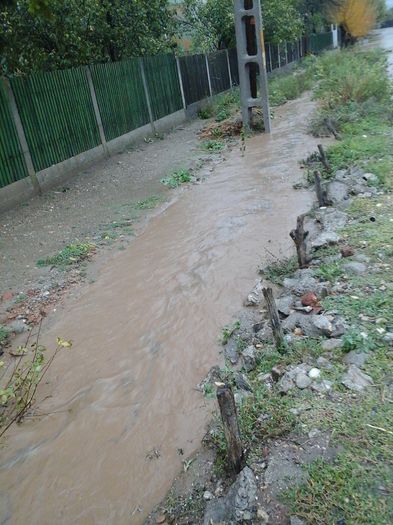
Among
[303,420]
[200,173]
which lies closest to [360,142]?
[200,173]

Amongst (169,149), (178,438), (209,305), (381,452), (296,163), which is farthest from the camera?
(169,149)

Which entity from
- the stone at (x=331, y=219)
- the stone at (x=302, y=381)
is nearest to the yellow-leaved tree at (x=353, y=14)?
the stone at (x=331, y=219)

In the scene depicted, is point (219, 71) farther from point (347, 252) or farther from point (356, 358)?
point (356, 358)

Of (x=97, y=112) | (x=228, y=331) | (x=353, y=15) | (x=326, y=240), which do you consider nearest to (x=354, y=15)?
(x=353, y=15)

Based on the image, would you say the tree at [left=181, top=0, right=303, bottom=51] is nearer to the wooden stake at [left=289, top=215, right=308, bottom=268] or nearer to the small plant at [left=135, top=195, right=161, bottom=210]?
the small plant at [left=135, top=195, right=161, bottom=210]

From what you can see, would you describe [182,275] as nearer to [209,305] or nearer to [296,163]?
[209,305]

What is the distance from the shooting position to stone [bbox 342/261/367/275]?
14.4 ft

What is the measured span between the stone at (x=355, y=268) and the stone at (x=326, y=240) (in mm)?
648

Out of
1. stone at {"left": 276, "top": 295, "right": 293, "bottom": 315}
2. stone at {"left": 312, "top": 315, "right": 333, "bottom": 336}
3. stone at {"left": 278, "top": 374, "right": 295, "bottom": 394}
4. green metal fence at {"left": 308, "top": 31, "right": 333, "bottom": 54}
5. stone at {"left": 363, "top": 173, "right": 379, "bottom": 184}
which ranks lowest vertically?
stone at {"left": 276, "top": 295, "right": 293, "bottom": 315}

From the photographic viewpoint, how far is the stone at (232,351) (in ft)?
12.9

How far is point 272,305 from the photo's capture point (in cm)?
359

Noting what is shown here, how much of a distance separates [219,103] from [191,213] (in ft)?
34.1

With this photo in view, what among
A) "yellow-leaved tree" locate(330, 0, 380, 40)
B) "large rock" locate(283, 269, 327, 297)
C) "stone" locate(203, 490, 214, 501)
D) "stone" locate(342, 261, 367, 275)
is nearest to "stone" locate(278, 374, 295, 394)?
"stone" locate(203, 490, 214, 501)

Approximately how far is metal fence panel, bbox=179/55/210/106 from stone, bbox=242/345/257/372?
13.4 metres
